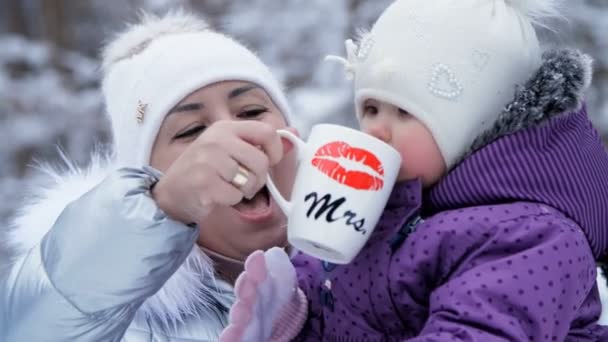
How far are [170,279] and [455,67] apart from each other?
0.76 metres

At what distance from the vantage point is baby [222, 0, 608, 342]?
1.20m

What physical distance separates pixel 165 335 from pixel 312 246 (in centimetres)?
52

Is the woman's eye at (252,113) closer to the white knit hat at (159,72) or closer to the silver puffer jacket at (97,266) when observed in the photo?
the white knit hat at (159,72)

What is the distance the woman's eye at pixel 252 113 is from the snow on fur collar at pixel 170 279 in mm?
306

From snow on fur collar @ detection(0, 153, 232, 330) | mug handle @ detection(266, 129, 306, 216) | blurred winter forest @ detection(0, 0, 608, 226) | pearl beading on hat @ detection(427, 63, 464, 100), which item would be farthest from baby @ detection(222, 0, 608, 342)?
blurred winter forest @ detection(0, 0, 608, 226)

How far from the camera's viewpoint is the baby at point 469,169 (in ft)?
3.95

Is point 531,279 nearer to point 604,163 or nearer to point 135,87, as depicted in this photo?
point 604,163

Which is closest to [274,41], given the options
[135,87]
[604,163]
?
[135,87]

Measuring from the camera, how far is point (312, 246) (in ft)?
4.21

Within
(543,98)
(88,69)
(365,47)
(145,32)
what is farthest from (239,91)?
(88,69)

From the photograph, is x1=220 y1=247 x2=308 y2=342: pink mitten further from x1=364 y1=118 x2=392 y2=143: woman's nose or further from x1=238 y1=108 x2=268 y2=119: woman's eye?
x1=238 y1=108 x2=268 y2=119: woman's eye

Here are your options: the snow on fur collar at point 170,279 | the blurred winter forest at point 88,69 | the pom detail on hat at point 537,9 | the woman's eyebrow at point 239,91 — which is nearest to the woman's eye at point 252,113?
the woman's eyebrow at point 239,91

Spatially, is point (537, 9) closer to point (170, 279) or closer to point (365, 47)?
point (365, 47)

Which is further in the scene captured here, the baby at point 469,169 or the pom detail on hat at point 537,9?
the pom detail on hat at point 537,9
